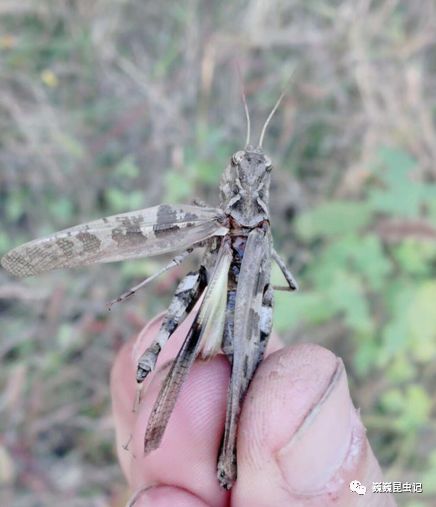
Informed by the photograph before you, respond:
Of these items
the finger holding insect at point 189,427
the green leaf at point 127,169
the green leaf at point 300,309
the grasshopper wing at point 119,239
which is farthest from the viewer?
the green leaf at point 127,169

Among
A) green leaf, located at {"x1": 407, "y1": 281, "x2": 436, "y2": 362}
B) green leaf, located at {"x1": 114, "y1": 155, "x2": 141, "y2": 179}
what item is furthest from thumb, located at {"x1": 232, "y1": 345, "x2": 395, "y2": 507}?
green leaf, located at {"x1": 114, "y1": 155, "x2": 141, "y2": 179}

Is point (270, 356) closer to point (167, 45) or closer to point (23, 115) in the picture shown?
point (23, 115)

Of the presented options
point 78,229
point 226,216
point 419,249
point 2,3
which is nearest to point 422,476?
point 419,249

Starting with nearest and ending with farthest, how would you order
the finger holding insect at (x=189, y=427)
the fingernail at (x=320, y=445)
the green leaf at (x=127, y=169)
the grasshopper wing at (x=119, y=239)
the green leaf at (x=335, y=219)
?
1. the fingernail at (x=320, y=445)
2. the grasshopper wing at (x=119, y=239)
3. the finger holding insect at (x=189, y=427)
4. the green leaf at (x=335, y=219)
5. the green leaf at (x=127, y=169)

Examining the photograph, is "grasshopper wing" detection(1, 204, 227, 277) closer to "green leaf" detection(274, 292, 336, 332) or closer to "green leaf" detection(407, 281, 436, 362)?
"green leaf" detection(274, 292, 336, 332)

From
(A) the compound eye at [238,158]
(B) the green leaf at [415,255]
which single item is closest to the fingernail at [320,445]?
(A) the compound eye at [238,158]

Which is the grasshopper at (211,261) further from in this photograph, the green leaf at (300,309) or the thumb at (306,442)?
the green leaf at (300,309)
